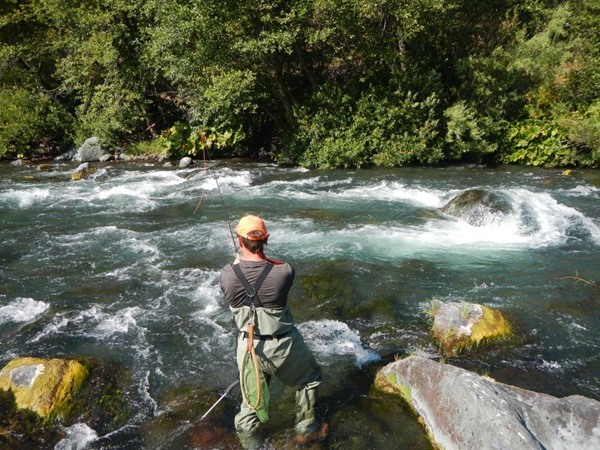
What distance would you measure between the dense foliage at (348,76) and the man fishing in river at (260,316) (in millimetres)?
13158

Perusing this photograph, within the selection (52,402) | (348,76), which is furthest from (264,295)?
(348,76)

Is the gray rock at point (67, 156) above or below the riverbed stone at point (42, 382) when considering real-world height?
below

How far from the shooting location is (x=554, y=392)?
533 cm

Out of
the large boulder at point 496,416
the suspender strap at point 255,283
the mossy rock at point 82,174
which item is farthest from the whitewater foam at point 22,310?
the mossy rock at point 82,174

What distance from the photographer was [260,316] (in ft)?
13.6

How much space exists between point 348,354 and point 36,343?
13.9 feet

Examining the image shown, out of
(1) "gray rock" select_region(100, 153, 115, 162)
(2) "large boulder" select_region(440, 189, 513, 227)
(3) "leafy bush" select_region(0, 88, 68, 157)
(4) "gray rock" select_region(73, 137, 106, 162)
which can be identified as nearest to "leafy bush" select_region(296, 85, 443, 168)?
(2) "large boulder" select_region(440, 189, 513, 227)

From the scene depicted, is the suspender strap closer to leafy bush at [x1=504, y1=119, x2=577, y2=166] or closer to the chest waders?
the chest waders

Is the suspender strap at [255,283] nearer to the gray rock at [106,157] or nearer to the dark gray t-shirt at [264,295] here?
the dark gray t-shirt at [264,295]

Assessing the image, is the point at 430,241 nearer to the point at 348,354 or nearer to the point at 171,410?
the point at 348,354

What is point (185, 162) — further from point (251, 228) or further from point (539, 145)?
point (251, 228)

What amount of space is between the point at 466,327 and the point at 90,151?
64.2 ft

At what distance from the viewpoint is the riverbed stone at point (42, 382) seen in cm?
513

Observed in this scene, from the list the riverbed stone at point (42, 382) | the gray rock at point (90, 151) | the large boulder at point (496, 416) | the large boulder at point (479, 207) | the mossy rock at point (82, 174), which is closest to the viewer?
the large boulder at point (496, 416)
